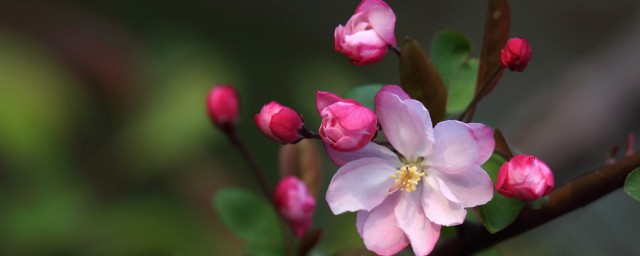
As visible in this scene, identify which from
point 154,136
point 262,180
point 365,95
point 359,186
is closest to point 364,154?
point 359,186

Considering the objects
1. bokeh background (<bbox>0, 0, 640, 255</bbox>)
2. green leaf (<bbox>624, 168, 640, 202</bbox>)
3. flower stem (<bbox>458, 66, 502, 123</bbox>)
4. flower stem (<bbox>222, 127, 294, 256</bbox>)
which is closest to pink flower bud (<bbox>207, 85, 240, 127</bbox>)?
flower stem (<bbox>222, 127, 294, 256</bbox>)

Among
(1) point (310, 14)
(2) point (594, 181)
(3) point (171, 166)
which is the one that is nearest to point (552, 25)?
(1) point (310, 14)

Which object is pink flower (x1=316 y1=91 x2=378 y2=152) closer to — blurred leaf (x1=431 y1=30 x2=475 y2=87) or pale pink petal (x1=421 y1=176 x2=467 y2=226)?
pale pink petal (x1=421 y1=176 x2=467 y2=226)

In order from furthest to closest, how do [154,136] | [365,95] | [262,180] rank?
[154,136], [262,180], [365,95]

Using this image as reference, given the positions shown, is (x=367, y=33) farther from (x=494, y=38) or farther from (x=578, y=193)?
(x=578, y=193)

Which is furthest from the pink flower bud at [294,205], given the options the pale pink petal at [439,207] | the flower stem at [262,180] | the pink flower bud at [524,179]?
the pink flower bud at [524,179]

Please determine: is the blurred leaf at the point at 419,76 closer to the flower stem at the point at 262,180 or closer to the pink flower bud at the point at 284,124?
the pink flower bud at the point at 284,124

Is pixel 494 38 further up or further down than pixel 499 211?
further up

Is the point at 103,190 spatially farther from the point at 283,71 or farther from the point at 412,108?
the point at 412,108
